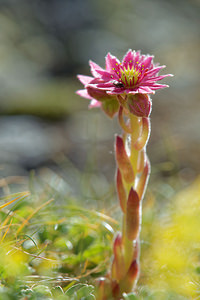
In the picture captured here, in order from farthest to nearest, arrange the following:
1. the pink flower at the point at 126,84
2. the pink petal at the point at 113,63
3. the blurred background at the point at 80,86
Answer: the blurred background at the point at 80,86, the pink petal at the point at 113,63, the pink flower at the point at 126,84

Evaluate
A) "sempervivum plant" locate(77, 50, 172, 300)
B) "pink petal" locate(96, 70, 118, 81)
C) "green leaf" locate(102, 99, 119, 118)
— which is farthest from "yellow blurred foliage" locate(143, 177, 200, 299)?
"pink petal" locate(96, 70, 118, 81)

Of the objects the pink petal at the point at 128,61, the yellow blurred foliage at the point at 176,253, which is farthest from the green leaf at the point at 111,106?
the yellow blurred foliage at the point at 176,253

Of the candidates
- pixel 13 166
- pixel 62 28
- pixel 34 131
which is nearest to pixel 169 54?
pixel 62 28

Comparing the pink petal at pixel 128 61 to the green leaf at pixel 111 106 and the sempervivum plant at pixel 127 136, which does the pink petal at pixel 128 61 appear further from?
the green leaf at pixel 111 106

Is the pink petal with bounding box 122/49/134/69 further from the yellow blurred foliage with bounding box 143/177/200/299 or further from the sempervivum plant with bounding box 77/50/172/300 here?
the yellow blurred foliage with bounding box 143/177/200/299

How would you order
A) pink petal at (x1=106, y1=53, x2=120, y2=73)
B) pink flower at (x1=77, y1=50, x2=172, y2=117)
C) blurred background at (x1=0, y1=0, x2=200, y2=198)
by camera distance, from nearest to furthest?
1. pink flower at (x1=77, y1=50, x2=172, y2=117)
2. pink petal at (x1=106, y1=53, x2=120, y2=73)
3. blurred background at (x1=0, y1=0, x2=200, y2=198)

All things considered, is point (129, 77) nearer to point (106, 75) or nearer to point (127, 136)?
point (106, 75)

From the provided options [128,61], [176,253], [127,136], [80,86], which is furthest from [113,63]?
[80,86]
